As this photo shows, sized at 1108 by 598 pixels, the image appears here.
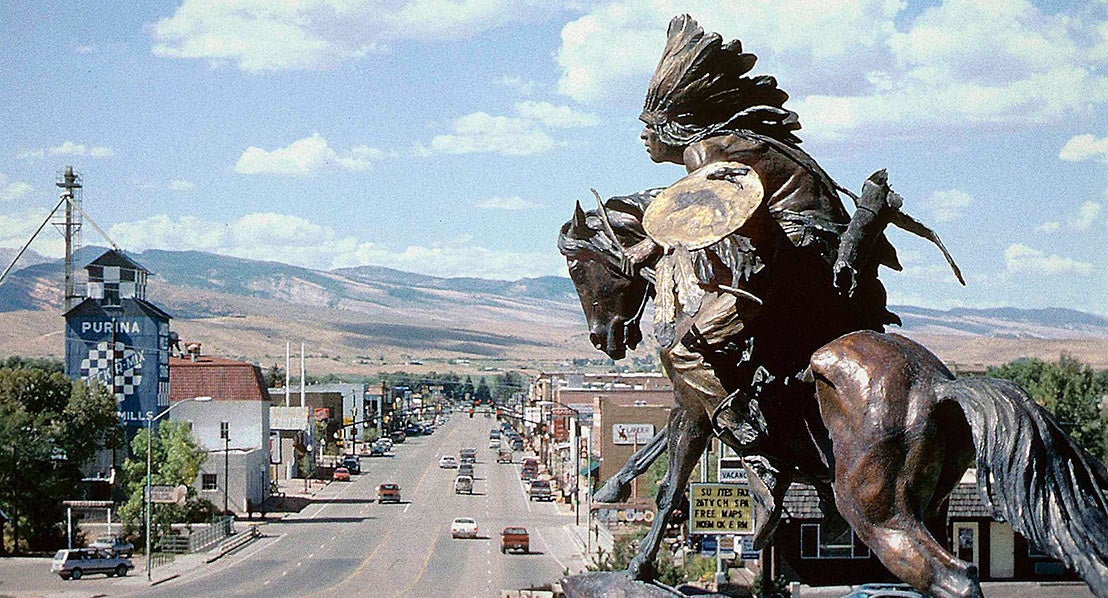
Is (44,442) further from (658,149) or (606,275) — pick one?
(658,149)

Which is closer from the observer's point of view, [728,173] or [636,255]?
[728,173]

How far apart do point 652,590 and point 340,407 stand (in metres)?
138

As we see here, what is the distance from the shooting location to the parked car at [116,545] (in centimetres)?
6188

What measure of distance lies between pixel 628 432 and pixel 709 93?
7102 cm

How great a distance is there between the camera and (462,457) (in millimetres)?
126688

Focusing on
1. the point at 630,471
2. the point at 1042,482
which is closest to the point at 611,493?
the point at 630,471

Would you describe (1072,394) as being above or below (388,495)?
above

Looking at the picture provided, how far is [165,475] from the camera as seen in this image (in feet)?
233

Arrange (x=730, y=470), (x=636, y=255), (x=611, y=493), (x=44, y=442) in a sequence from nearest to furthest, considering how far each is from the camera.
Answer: (x=636, y=255), (x=611, y=493), (x=730, y=470), (x=44, y=442)

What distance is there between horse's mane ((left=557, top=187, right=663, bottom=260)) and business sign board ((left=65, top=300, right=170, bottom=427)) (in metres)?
68.2

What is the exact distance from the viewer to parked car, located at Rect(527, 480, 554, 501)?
92.8 meters

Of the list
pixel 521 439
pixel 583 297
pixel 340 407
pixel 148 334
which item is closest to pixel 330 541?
pixel 148 334

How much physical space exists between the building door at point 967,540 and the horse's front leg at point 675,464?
32514 mm

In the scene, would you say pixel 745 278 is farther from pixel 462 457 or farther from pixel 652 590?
pixel 462 457
